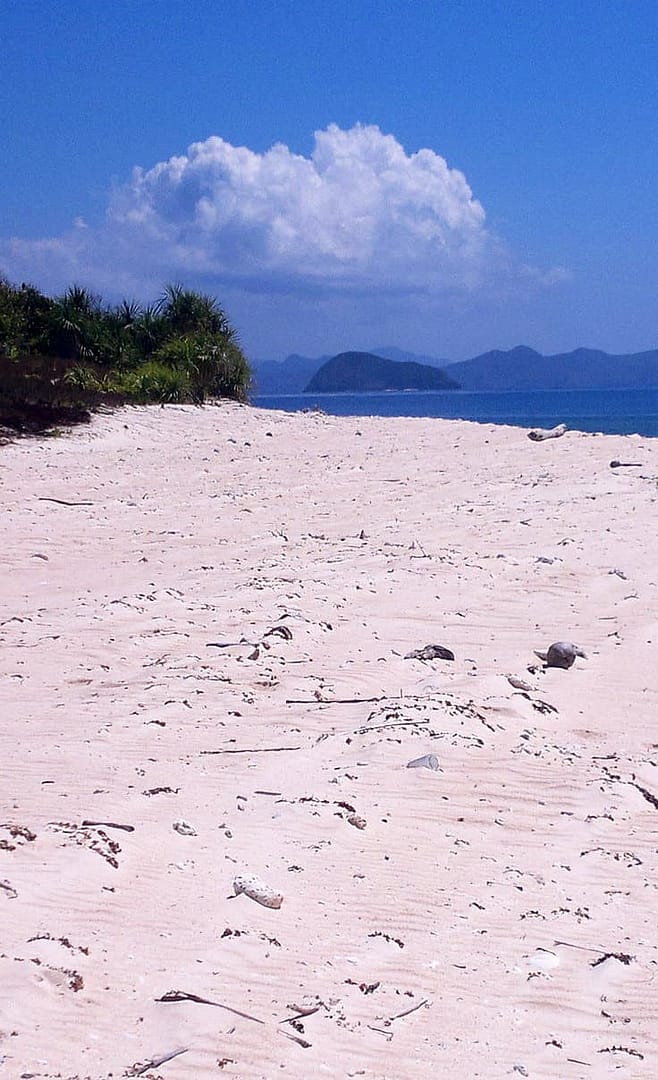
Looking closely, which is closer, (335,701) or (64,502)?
(335,701)

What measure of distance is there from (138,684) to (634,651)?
2.98 metres

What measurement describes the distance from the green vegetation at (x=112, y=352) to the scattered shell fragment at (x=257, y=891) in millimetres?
18105

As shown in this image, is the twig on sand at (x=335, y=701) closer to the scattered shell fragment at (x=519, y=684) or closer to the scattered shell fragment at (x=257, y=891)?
the scattered shell fragment at (x=519, y=684)

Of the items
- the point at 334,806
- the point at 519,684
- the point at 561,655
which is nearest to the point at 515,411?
the point at 561,655

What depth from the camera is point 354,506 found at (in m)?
12.1

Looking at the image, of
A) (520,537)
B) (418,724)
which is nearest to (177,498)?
(520,537)

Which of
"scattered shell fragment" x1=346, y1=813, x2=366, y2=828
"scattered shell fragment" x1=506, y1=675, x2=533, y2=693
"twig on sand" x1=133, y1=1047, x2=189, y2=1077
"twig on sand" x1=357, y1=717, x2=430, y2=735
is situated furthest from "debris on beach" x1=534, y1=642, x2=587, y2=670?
"twig on sand" x1=133, y1=1047, x2=189, y2=1077

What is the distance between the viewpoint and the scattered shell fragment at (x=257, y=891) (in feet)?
11.5

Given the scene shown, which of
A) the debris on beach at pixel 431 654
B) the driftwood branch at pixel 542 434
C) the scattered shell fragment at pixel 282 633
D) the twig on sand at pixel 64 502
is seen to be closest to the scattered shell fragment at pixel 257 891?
the debris on beach at pixel 431 654

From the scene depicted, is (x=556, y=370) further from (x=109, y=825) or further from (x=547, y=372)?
(x=109, y=825)

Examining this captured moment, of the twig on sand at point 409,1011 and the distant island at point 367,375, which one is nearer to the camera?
the twig on sand at point 409,1011

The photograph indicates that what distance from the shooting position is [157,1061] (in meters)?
2.68

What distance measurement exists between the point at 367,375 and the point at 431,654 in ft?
335

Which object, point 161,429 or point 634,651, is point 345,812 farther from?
point 161,429
